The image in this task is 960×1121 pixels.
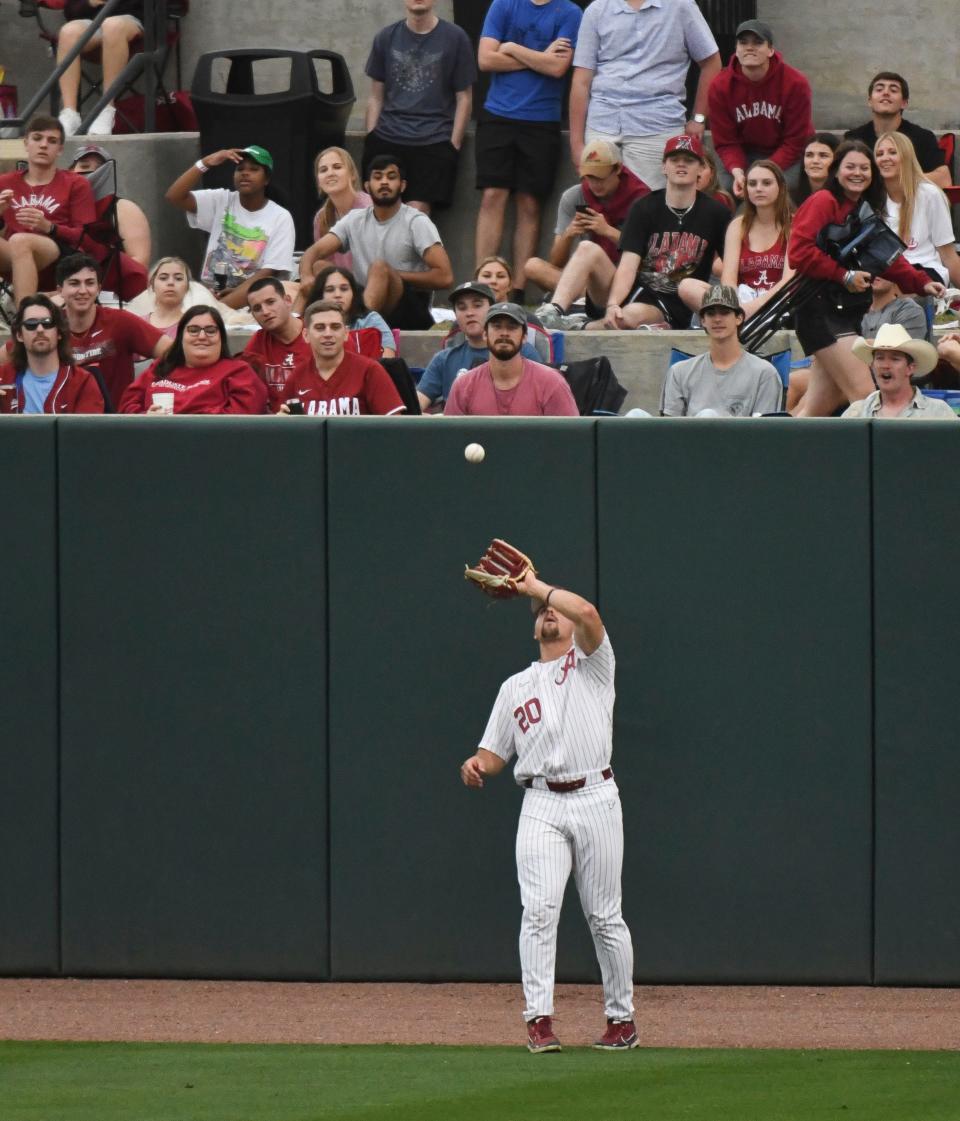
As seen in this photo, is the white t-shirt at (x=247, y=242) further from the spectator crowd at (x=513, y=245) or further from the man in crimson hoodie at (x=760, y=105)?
the man in crimson hoodie at (x=760, y=105)

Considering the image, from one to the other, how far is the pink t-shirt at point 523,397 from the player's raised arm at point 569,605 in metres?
2.11

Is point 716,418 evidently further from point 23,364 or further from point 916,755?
point 23,364

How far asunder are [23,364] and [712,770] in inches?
152

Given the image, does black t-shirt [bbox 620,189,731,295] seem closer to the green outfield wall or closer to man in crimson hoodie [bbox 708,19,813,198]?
man in crimson hoodie [bbox 708,19,813,198]

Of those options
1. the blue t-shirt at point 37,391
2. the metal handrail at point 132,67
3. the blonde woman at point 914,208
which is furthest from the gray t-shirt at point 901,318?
the metal handrail at point 132,67

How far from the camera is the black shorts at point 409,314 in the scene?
12.2m

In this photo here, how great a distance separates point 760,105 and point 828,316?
3305 mm

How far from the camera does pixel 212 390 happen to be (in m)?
9.68

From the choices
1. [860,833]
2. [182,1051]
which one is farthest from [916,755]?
[182,1051]

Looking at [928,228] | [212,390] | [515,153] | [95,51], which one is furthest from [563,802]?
[95,51]

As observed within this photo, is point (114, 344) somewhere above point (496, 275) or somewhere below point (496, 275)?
below

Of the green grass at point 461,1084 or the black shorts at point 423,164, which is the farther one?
the black shorts at point 423,164

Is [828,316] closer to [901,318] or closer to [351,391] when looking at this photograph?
[901,318]

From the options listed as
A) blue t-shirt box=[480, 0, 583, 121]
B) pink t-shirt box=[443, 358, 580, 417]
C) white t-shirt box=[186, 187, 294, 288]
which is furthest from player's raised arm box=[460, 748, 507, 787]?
blue t-shirt box=[480, 0, 583, 121]
